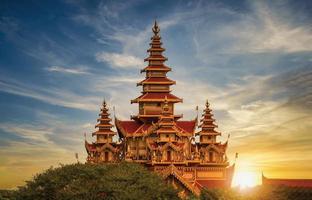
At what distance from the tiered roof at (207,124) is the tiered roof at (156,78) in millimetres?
3839

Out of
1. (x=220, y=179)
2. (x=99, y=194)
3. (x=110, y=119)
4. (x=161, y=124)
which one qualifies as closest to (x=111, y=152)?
(x=110, y=119)

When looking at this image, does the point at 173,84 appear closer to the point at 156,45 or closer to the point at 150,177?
the point at 156,45

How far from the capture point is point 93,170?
42.6 m

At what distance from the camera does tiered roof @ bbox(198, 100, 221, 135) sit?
66312 mm

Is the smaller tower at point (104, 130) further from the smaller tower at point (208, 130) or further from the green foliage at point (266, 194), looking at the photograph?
the green foliage at point (266, 194)

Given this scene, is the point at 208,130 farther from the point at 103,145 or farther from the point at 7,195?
the point at 7,195

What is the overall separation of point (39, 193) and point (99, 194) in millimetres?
5476

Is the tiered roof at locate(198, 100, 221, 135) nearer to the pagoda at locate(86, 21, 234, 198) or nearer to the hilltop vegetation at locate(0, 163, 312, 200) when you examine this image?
the pagoda at locate(86, 21, 234, 198)

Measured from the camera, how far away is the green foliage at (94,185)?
39.9 m

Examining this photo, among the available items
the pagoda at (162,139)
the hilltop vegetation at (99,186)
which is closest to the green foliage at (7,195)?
the hilltop vegetation at (99,186)

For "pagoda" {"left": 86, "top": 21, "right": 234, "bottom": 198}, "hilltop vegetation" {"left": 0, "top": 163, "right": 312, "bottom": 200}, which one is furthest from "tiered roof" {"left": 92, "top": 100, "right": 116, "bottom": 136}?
"hilltop vegetation" {"left": 0, "top": 163, "right": 312, "bottom": 200}

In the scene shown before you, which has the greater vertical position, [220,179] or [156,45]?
[156,45]

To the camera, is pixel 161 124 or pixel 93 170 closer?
pixel 93 170

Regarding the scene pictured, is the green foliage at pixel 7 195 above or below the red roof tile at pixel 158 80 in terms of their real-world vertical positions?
below
